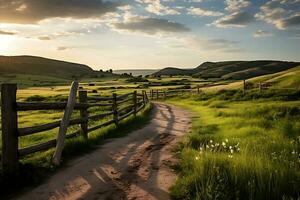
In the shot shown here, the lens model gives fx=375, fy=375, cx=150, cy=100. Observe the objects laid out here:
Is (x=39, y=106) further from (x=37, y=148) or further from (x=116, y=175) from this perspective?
(x=116, y=175)

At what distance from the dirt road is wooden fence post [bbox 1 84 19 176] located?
37.4 inches

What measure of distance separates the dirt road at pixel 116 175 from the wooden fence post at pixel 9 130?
95cm

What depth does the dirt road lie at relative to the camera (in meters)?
7.29

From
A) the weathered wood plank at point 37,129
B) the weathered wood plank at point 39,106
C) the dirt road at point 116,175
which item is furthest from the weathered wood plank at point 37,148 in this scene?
the weathered wood plank at point 39,106

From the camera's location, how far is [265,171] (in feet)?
23.1

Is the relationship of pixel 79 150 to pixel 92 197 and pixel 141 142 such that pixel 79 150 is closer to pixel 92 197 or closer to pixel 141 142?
pixel 141 142

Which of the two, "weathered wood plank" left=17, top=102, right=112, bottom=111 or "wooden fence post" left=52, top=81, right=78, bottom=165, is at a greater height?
"weathered wood plank" left=17, top=102, right=112, bottom=111

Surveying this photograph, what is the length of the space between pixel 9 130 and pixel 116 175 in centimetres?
260


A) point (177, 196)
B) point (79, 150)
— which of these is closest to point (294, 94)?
point (79, 150)

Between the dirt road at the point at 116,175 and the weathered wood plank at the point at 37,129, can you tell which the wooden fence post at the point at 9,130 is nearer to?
the weathered wood plank at the point at 37,129

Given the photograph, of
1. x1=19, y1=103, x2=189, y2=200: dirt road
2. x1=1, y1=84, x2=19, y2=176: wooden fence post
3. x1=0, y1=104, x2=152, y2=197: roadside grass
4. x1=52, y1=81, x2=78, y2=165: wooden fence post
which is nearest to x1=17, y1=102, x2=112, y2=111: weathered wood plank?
x1=1, y1=84, x2=19, y2=176: wooden fence post

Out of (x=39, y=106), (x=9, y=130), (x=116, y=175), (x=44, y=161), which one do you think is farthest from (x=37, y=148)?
(x=116, y=175)

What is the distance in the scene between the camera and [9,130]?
8.35 meters

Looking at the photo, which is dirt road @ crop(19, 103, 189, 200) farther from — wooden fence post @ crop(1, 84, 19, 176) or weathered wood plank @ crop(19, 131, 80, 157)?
wooden fence post @ crop(1, 84, 19, 176)
